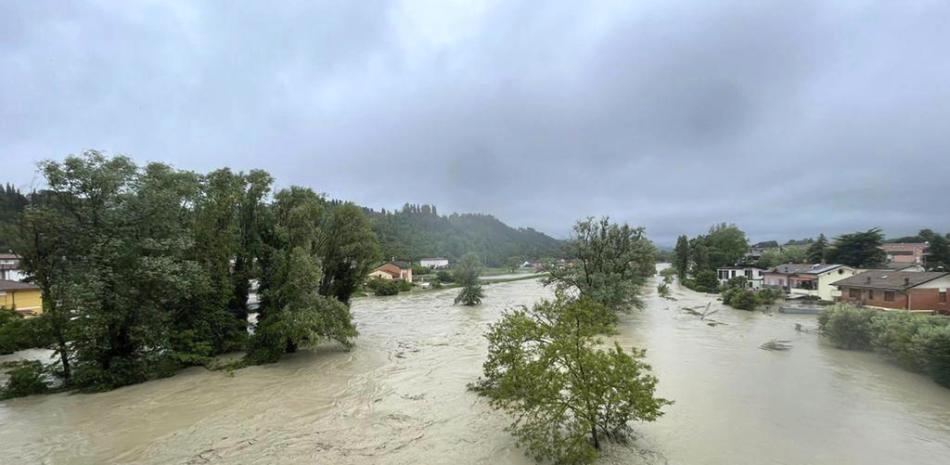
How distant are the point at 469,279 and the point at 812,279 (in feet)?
115

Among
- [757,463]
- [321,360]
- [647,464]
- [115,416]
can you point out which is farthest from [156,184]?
[757,463]

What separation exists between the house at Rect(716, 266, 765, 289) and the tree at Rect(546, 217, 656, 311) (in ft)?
94.3

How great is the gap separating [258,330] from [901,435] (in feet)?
69.6

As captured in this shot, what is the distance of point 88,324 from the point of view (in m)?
13.0

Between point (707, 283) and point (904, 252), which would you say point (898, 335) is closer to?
point (707, 283)

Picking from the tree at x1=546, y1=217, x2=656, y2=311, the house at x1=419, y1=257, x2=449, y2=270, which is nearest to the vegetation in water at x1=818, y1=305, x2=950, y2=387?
the tree at x1=546, y1=217, x2=656, y2=311

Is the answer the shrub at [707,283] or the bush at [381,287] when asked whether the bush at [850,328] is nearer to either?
the shrub at [707,283]

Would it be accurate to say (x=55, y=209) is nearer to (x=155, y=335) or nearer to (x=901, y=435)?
(x=155, y=335)

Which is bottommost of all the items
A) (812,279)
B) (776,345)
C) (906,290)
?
(776,345)

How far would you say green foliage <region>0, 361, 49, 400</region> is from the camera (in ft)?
41.9

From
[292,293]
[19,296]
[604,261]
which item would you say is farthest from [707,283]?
[19,296]

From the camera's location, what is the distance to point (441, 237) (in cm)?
12650

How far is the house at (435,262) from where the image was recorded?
3808 inches

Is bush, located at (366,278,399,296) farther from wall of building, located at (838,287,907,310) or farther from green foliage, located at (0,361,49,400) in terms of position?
wall of building, located at (838,287,907,310)
